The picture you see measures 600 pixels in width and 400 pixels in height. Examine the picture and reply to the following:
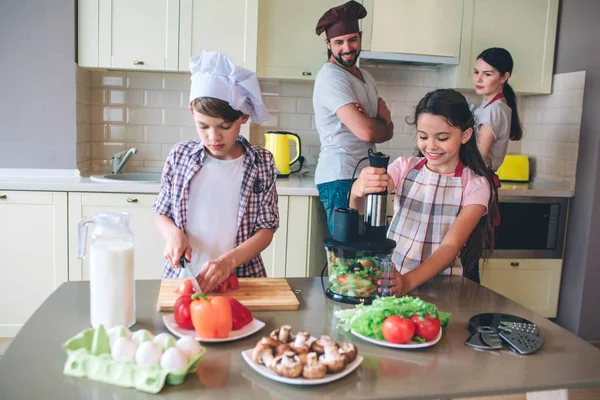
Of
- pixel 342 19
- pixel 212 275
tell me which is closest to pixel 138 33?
pixel 342 19

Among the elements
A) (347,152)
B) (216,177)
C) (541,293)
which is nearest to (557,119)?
(541,293)

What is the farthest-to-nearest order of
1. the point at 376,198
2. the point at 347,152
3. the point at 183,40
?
the point at 183,40
the point at 347,152
the point at 376,198

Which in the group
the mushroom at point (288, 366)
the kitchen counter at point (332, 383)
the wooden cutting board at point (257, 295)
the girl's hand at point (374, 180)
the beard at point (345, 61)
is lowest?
the kitchen counter at point (332, 383)

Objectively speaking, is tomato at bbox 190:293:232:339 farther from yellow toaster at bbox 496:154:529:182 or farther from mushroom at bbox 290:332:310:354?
yellow toaster at bbox 496:154:529:182

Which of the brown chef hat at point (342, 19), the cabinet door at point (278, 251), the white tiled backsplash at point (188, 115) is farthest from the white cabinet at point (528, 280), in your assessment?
the brown chef hat at point (342, 19)

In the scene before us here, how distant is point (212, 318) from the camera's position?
1.23 m

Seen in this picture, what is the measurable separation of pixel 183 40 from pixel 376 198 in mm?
2110

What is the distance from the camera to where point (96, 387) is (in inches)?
41.0

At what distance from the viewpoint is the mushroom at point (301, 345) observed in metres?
1.12

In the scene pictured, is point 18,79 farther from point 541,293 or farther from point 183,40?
point 541,293

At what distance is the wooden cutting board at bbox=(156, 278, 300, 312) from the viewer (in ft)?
4.83

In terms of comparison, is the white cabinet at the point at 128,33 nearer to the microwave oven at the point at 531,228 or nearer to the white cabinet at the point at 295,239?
the white cabinet at the point at 295,239

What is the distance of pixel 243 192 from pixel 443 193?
0.63 m

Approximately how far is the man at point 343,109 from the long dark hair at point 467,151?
0.74 metres
